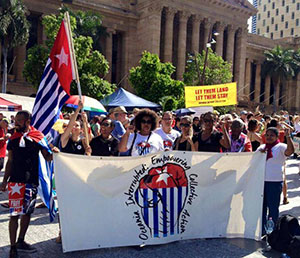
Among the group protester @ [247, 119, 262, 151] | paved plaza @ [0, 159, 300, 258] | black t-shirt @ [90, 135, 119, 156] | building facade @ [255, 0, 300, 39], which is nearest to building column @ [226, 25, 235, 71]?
protester @ [247, 119, 262, 151]

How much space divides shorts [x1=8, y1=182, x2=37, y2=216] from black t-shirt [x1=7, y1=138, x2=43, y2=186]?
0.07 meters

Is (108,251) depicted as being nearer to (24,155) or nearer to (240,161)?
(24,155)

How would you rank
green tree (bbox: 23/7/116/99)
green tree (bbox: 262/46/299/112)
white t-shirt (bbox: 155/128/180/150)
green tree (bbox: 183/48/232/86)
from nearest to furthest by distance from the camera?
white t-shirt (bbox: 155/128/180/150) < green tree (bbox: 23/7/116/99) < green tree (bbox: 183/48/232/86) < green tree (bbox: 262/46/299/112)

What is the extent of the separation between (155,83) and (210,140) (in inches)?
909

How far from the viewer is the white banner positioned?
431 centimetres

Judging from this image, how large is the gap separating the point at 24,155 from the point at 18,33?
26.9 m

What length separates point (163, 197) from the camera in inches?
184

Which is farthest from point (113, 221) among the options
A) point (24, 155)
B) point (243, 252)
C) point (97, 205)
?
point (243, 252)

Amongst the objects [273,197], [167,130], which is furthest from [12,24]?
[273,197]

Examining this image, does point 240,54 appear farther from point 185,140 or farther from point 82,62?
point 185,140

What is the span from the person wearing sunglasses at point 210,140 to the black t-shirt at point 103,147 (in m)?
1.29

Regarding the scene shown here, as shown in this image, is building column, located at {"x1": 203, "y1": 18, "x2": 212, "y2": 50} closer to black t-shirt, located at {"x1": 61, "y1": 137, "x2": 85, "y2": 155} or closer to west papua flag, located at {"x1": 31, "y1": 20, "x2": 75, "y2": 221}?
west papua flag, located at {"x1": 31, "y1": 20, "x2": 75, "y2": 221}

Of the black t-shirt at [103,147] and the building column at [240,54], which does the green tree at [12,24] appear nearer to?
the black t-shirt at [103,147]

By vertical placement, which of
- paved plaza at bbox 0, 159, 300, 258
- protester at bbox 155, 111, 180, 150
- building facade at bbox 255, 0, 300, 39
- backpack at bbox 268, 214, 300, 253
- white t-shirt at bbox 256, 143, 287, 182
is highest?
building facade at bbox 255, 0, 300, 39
